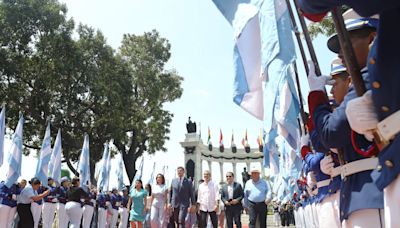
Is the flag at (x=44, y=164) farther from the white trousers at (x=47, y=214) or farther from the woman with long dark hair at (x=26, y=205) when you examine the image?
the woman with long dark hair at (x=26, y=205)

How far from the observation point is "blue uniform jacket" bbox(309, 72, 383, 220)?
7.27 ft

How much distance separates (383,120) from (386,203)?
0.35 metres

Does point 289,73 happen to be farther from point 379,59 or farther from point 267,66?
point 379,59

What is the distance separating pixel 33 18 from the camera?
81.9ft

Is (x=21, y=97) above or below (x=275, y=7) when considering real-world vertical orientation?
above

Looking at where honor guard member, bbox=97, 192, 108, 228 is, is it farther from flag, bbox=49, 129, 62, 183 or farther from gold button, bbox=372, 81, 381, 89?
gold button, bbox=372, 81, 381, 89

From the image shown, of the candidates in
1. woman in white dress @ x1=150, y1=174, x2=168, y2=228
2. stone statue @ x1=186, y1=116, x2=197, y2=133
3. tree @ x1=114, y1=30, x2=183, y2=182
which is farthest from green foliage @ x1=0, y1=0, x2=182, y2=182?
woman in white dress @ x1=150, y1=174, x2=168, y2=228

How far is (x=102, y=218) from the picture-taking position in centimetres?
1747

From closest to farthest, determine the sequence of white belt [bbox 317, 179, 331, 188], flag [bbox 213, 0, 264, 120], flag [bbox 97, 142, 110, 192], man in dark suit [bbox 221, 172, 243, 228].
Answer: white belt [bbox 317, 179, 331, 188], flag [bbox 213, 0, 264, 120], man in dark suit [bbox 221, 172, 243, 228], flag [bbox 97, 142, 110, 192]

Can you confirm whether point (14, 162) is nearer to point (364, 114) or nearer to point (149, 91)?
point (364, 114)

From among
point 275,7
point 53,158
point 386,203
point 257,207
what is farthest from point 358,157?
point 53,158

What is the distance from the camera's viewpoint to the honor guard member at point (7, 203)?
416 inches

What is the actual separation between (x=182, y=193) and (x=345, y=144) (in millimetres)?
9012

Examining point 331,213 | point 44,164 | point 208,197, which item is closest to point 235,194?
point 208,197
